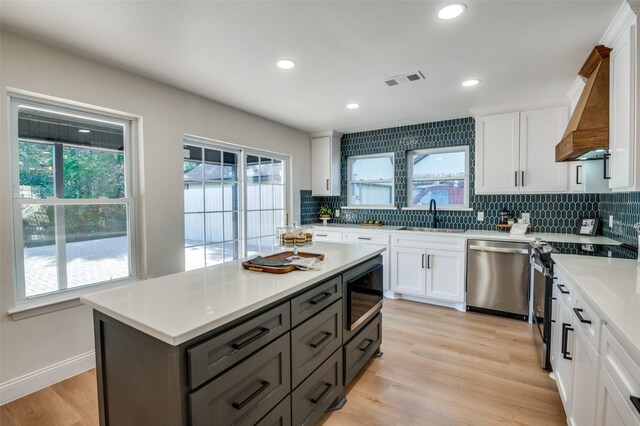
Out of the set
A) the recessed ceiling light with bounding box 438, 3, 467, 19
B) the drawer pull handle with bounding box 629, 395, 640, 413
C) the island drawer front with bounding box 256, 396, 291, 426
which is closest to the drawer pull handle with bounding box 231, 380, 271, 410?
the island drawer front with bounding box 256, 396, 291, 426

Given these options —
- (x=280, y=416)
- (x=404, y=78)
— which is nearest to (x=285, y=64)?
(x=404, y=78)

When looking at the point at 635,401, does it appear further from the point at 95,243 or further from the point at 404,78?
the point at 95,243

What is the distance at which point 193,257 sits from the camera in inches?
131

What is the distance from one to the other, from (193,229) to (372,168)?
291cm

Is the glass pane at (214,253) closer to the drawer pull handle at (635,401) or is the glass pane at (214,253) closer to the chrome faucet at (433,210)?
the chrome faucet at (433,210)

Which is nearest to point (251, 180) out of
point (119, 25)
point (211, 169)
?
point (211, 169)

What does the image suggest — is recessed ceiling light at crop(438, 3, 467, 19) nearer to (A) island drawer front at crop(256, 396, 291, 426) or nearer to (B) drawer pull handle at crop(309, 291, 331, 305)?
(B) drawer pull handle at crop(309, 291, 331, 305)

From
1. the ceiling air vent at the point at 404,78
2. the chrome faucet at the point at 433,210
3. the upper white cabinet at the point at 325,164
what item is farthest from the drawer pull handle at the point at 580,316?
the upper white cabinet at the point at 325,164

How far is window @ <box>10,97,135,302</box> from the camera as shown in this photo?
2188 mm

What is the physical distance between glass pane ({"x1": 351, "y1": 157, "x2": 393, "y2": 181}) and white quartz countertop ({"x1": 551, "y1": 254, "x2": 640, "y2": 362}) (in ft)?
9.36

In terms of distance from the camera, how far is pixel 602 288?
1427 mm

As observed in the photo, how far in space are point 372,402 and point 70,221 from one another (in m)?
2.60

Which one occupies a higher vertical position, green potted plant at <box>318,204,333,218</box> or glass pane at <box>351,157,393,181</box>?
glass pane at <box>351,157,393,181</box>

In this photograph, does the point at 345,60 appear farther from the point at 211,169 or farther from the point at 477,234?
the point at 477,234
